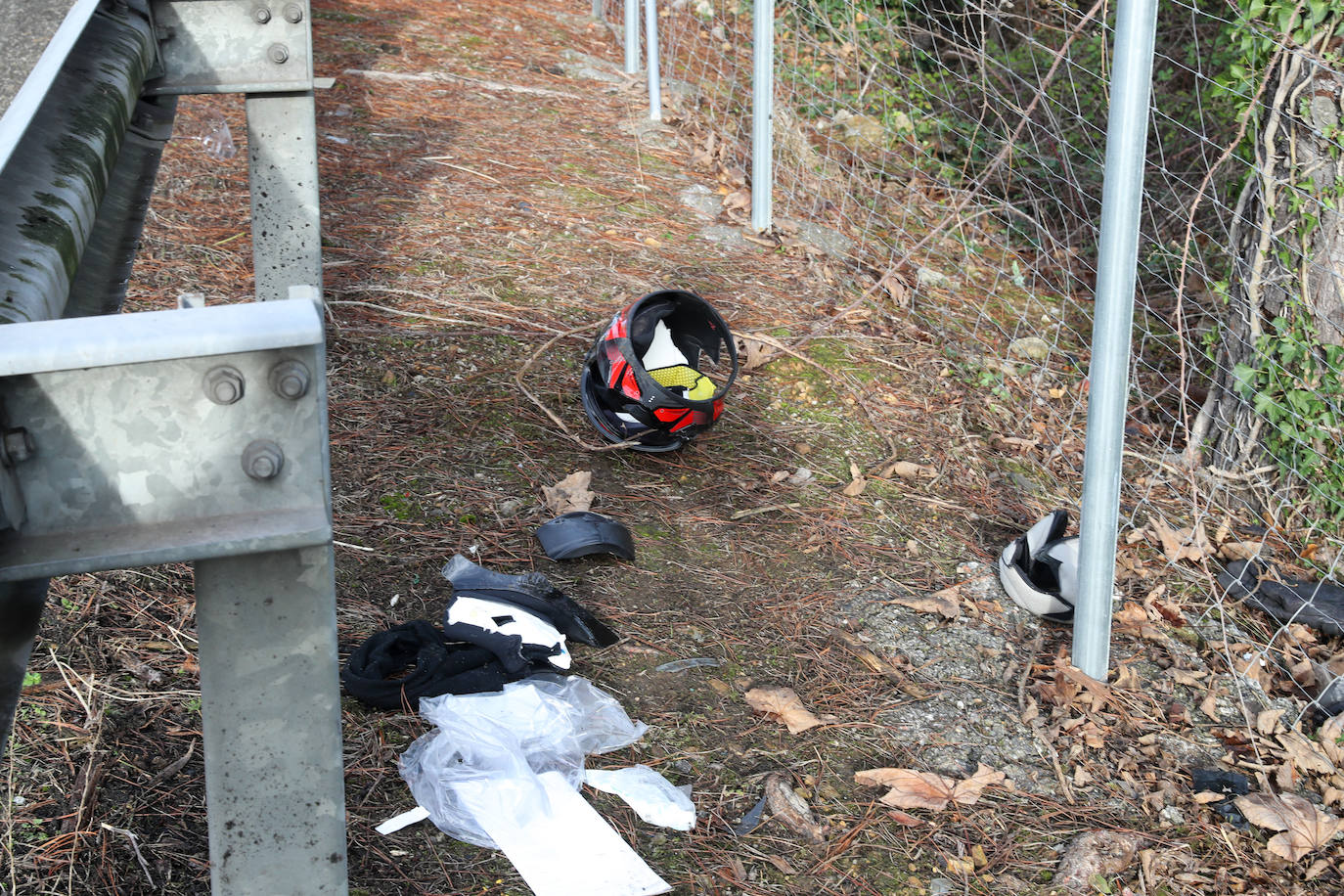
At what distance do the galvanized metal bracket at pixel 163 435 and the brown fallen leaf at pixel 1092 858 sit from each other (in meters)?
1.84

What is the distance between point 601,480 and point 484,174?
8.34 feet

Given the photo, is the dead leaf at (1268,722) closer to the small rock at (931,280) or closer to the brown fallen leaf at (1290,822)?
the brown fallen leaf at (1290,822)

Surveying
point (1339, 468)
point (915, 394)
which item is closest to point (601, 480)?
point (915, 394)

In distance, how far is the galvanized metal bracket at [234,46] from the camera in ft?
8.68

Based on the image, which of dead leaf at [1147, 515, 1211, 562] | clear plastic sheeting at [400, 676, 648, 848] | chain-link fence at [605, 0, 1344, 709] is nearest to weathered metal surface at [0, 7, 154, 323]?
clear plastic sheeting at [400, 676, 648, 848]

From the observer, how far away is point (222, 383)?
957 mm

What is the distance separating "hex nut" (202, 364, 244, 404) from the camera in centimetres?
96

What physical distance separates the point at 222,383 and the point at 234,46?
218 centimetres

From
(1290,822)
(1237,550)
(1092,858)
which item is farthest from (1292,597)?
(1092,858)

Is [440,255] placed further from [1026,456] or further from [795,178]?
[1026,456]

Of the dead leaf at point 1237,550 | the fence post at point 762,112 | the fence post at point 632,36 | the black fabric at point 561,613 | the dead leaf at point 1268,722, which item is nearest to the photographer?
the black fabric at point 561,613

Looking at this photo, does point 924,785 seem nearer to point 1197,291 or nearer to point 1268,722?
point 1268,722

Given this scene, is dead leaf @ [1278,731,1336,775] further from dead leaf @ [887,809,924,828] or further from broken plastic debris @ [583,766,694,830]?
broken plastic debris @ [583,766,694,830]

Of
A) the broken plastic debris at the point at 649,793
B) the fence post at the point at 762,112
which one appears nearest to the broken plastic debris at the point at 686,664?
the broken plastic debris at the point at 649,793
